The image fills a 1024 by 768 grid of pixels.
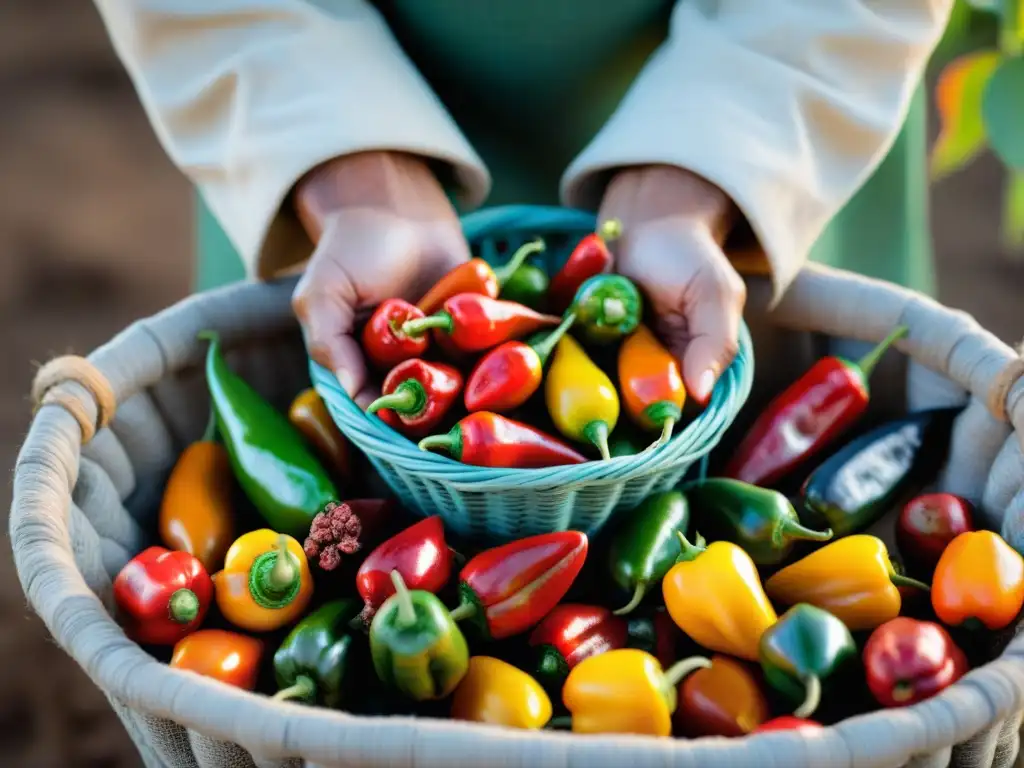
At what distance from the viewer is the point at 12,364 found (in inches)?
84.1

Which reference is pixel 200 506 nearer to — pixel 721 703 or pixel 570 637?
pixel 570 637

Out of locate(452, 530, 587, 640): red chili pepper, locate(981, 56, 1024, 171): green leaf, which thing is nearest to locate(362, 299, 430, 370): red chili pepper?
locate(452, 530, 587, 640): red chili pepper

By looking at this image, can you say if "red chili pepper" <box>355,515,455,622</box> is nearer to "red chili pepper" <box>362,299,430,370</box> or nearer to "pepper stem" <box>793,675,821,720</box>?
"red chili pepper" <box>362,299,430,370</box>

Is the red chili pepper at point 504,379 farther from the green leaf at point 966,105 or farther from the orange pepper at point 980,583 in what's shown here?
the green leaf at point 966,105

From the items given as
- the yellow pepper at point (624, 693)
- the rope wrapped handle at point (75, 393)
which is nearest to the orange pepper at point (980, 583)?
the yellow pepper at point (624, 693)

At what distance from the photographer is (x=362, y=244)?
110 cm

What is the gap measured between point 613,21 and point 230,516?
2.17ft

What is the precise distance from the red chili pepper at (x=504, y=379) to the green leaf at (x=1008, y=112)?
548 millimetres

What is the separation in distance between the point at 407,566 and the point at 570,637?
14 centimetres

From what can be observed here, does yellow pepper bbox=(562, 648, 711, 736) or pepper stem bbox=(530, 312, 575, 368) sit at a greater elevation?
pepper stem bbox=(530, 312, 575, 368)

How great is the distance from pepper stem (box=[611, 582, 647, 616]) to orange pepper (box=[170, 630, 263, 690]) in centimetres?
30

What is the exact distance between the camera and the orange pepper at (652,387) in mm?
987

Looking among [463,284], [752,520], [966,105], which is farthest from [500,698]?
[966,105]

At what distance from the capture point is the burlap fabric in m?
0.69
